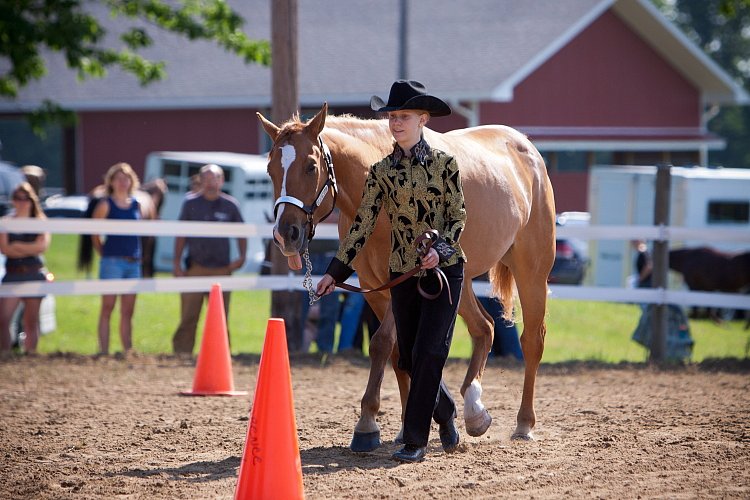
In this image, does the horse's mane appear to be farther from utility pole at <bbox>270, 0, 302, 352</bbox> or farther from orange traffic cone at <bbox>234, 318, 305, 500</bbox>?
utility pole at <bbox>270, 0, 302, 352</bbox>

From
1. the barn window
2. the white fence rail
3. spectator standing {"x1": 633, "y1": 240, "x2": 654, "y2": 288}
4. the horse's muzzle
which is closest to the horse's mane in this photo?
the horse's muzzle

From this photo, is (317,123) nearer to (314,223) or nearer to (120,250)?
(314,223)

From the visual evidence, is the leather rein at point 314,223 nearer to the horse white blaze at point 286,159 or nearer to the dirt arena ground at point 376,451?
the horse white blaze at point 286,159

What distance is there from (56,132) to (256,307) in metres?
38.9

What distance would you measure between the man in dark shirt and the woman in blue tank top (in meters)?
0.47

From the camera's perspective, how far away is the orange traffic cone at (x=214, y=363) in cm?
786

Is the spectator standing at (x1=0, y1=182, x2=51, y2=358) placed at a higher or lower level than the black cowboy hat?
lower

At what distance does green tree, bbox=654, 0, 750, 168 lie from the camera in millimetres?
51531

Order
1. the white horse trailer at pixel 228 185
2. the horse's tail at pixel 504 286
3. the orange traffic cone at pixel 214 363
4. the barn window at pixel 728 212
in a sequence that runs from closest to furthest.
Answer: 1. the horse's tail at pixel 504 286
2. the orange traffic cone at pixel 214 363
3. the barn window at pixel 728 212
4. the white horse trailer at pixel 228 185

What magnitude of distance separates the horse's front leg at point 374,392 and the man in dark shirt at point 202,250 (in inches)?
207

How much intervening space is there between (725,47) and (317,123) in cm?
5633

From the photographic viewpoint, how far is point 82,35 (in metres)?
16.3

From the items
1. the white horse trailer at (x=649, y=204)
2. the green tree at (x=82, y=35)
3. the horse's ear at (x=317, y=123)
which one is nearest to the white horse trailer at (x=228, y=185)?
the green tree at (x=82, y=35)

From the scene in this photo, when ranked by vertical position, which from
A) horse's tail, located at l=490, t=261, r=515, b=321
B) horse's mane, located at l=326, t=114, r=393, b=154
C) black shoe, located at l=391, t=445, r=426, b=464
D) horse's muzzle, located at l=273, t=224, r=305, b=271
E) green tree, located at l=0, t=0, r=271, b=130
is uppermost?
green tree, located at l=0, t=0, r=271, b=130
